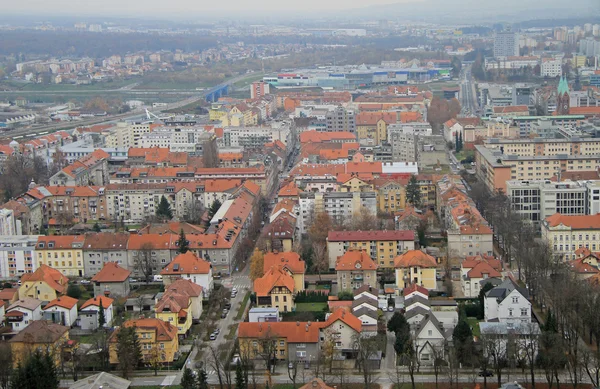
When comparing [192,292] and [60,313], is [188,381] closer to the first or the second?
[192,292]

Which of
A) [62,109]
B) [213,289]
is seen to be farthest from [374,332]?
[62,109]

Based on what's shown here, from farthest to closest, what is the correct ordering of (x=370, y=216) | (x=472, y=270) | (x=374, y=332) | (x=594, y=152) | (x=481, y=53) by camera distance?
(x=481, y=53) < (x=594, y=152) < (x=370, y=216) < (x=472, y=270) < (x=374, y=332)

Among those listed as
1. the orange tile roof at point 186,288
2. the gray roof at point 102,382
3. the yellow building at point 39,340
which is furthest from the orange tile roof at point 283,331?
the yellow building at point 39,340

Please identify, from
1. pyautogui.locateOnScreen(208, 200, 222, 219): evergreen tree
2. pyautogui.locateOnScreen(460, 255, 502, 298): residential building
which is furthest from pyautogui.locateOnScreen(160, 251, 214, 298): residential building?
pyautogui.locateOnScreen(460, 255, 502, 298): residential building

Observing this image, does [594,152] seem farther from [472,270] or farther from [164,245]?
[164,245]

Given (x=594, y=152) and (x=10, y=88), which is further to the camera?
(x=10, y=88)

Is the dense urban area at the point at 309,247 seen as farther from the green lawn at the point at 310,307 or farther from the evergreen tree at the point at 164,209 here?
the green lawn at the point at 310,307

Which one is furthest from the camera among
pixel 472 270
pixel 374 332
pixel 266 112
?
pixel 266 112
